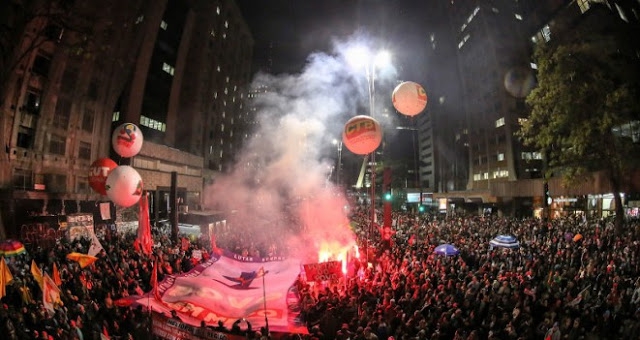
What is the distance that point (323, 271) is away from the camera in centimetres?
1246

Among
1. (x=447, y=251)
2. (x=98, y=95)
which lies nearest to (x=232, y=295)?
(x=447, y=251)

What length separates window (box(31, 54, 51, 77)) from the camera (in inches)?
1000

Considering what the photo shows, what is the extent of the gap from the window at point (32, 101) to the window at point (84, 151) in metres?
4.31

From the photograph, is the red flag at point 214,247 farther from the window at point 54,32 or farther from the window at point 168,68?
the window at point 168,68

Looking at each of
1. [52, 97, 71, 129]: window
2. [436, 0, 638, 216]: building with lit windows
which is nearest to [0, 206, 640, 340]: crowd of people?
[52, 97, 71, 129]: window

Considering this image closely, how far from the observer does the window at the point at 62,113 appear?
88.7 ft

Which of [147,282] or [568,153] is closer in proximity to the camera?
[147,282]

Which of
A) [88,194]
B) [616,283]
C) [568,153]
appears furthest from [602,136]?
[88,194]

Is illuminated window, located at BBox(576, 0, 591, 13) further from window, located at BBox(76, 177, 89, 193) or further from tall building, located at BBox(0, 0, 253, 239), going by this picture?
window, located at BBox(76, 177, 89, 193)

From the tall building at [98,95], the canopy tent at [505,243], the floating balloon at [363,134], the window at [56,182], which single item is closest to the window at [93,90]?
the tall building at [98,95]

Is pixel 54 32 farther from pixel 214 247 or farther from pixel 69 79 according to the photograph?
pixel 214 247

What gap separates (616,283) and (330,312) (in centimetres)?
860

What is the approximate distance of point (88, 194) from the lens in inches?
1125

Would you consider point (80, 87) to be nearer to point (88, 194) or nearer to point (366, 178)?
point (88, 194)
